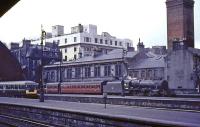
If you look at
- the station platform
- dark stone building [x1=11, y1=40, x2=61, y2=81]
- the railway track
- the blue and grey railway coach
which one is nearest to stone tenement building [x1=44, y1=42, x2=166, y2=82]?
the blue and grey railway coach

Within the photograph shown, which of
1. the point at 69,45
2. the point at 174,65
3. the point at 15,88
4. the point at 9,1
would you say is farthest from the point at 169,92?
the point at 69,45

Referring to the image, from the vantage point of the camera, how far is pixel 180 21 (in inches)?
1629

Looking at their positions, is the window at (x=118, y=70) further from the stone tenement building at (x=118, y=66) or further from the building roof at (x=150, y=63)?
the building roof at (x=150, y=63)

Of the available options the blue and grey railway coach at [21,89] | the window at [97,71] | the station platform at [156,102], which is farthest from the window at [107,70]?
the station platform at [156,102]

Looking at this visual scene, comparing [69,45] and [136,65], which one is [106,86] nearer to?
[136,65]

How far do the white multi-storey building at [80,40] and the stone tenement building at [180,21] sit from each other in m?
35.2

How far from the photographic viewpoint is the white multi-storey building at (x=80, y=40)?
3177 inches

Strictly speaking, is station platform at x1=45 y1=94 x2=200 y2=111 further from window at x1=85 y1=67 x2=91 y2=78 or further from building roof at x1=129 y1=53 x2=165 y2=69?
A: window at x1=85 y1=67 x2=91 y2=78

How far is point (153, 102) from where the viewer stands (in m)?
25.2

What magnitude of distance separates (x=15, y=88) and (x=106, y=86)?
13641mm

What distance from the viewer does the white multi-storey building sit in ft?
265

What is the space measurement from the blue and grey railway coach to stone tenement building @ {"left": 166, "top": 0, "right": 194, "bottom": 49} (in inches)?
775

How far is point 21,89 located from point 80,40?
37.3 m

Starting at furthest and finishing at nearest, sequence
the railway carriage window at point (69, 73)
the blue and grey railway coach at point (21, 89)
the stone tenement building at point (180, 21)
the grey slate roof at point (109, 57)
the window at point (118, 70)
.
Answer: the railway carriage window at point (69, 73), the grey slate roof at point (109, 57), the window at point (118, 70), the blue and grey railway coach at point (21, 89), the stone tenement building at point (180, 21)
